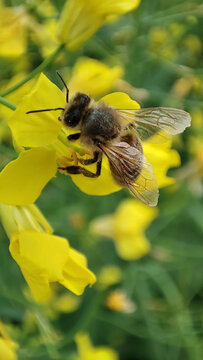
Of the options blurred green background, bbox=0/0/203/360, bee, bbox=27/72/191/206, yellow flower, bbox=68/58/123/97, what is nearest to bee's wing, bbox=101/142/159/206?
bee, bbox=27/72/191/206

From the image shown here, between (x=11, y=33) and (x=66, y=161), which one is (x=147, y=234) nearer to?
(x=11, y=33)

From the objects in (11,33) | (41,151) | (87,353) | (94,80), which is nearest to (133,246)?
(87,353)

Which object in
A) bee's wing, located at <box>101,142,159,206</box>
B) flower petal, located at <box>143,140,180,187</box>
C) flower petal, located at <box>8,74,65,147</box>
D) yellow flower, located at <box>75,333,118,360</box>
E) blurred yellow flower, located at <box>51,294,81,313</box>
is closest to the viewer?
flower petal, located at <box>8,74,65,147</box>

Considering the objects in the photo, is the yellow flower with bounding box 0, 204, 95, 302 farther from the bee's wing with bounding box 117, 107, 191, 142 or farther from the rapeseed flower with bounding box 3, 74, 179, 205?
the bee's wing with bounding box 117, 107, 191, 142

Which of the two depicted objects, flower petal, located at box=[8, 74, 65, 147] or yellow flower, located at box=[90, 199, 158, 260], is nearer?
flower petal, located at box=[8, 74, 65, 147]

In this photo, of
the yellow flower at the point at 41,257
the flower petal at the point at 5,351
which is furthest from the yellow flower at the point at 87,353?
the yellow flower at the point at 41,257

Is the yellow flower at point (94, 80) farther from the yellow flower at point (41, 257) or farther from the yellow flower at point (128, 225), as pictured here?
the yellow flower at point (128, 225)
